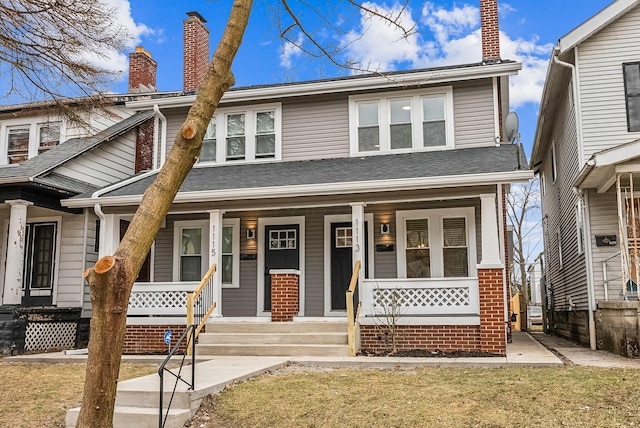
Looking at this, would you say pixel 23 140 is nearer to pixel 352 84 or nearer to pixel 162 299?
pixel 162 299

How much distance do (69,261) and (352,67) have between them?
29.9 feet

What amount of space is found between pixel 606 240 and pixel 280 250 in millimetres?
6508

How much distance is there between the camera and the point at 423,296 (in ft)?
33.9

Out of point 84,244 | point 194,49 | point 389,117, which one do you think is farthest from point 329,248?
point 194,49

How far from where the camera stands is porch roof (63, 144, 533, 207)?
1034 centimetres

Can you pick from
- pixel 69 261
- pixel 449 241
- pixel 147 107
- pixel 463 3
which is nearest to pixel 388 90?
pixel 463 3

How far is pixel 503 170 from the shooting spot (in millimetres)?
10102

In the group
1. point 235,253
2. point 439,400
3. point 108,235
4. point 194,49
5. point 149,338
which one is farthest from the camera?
point 194,49

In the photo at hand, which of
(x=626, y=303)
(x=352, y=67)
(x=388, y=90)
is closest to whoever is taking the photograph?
(x=352, y=67)

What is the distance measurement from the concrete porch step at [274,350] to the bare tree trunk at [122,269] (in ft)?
18.7

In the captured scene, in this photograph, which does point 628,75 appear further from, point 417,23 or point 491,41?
point 417,23

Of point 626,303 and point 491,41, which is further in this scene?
point 491,41

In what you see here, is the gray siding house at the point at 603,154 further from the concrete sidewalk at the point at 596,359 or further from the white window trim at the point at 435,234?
the white window trim at the point at 435,234

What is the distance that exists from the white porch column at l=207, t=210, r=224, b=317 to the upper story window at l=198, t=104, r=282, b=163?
2452mm
